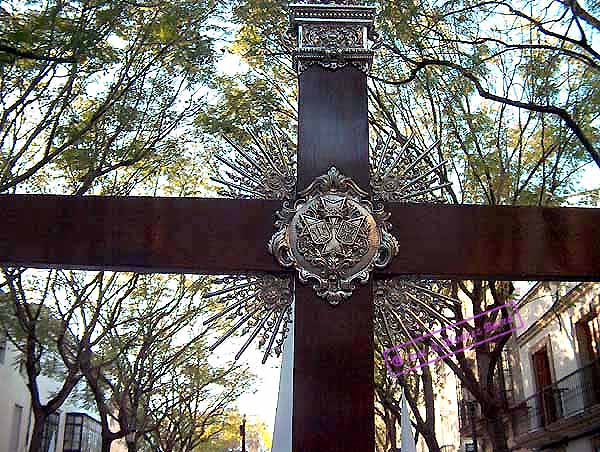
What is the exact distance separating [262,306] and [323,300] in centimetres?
28

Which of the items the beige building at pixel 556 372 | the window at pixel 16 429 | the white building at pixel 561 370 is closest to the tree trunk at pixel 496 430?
the beige building at pixel 556 372

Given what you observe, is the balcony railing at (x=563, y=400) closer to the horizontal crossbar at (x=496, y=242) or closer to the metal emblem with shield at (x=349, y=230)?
the horizontal crossbar at (x=496, y=242)

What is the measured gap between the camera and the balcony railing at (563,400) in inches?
674

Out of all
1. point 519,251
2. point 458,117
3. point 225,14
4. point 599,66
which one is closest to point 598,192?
point 458,117

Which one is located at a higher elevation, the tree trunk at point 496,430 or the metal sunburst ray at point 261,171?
the metal sunburst ray at point 261,171

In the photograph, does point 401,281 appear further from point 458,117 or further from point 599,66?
point 458,117

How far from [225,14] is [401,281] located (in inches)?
300

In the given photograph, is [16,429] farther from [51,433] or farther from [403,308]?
[403,308]

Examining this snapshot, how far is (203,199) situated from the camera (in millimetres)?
3473

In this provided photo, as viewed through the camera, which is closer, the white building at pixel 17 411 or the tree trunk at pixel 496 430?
the tree trunk at pixel 496 430

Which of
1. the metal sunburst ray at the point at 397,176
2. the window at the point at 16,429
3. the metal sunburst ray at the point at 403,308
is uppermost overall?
the window at the point at 16,429

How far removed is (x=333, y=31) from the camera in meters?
3.61

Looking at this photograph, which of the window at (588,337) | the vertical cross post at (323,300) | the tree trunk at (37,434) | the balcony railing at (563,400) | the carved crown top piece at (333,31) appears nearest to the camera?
the vertical cross post at (323,300)

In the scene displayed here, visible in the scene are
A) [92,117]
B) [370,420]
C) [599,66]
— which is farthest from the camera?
[92,117]
